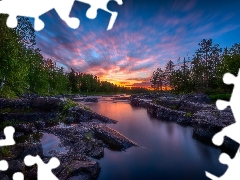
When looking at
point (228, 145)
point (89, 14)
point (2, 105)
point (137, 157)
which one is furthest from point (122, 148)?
point (2, 105)

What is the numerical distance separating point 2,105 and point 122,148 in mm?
12587

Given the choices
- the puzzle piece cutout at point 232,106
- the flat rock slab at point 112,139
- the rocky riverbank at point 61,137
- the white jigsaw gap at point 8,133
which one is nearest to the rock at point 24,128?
the rocky riverbank at point 61,137

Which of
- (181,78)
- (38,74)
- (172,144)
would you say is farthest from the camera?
(181,78)

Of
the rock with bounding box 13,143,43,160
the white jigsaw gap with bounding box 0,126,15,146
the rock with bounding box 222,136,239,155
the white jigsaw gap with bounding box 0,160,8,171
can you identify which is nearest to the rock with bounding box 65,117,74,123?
the rock with bounding box 13,143,43,160

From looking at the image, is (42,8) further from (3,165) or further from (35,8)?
(3,165)

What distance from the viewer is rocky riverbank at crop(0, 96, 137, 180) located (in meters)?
7.42

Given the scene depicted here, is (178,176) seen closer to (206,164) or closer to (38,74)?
(206,164)

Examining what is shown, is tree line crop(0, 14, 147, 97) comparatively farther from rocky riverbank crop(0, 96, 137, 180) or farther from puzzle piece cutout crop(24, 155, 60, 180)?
puzzle piece cutout crop(24, 155, 60, 180)

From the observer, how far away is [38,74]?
38312mm

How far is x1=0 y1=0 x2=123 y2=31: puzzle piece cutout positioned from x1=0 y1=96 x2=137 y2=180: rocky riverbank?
4527mm

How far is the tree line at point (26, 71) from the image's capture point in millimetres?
11844

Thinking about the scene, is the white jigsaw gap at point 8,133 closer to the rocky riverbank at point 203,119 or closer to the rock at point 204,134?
the rocky riverbank at point 203,119

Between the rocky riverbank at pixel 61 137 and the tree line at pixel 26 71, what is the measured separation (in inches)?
80.5

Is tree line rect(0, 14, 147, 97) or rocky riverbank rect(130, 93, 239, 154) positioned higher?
tree line rect(0, 14, 147, 97)
